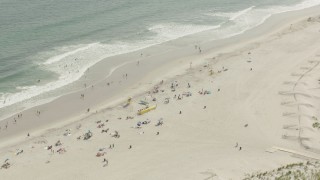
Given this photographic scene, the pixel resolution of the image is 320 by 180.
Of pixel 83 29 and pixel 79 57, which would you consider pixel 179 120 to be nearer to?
pixel 79 57

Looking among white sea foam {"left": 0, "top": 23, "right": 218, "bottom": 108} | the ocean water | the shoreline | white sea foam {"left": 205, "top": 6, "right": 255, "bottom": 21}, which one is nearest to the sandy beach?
the shoreline

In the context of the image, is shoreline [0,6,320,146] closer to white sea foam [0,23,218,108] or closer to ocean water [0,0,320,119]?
white sea foam [0,23,218,108]

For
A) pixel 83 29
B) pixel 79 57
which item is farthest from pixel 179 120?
pixel 83 29

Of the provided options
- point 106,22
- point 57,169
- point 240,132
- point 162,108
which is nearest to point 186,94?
point 162,108

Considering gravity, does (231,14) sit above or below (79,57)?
above

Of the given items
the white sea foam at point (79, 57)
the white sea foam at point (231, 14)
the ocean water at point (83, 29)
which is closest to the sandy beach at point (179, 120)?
the white sea foam at point (79, 57)

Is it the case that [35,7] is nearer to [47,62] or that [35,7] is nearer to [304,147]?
[47,62]

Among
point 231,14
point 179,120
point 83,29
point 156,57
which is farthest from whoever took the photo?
point 231,14

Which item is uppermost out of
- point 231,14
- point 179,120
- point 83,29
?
point 231,14
